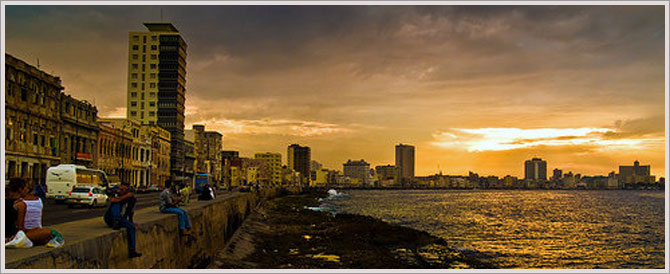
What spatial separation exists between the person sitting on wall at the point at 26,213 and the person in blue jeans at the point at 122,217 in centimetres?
229

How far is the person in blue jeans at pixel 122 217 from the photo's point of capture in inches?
465

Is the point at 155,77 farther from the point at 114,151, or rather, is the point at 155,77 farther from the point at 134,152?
the point at 114,151

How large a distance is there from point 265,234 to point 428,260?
36.5 ft

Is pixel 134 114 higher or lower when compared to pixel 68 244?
higher

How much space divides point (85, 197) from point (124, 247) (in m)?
23.9

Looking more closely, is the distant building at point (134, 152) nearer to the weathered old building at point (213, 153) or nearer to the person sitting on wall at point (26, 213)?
the weathered old building at point (213, 153)

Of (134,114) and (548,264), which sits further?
(134,114)

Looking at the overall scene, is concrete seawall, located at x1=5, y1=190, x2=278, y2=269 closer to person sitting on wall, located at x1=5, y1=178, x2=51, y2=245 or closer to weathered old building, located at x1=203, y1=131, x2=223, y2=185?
person sitting on wall, located at x1=5, y1=178, x2=51, y2=245

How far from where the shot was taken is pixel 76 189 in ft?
110

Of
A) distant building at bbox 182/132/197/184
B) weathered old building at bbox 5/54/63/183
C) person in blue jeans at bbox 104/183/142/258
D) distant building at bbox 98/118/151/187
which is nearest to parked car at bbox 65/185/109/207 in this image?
weathered old building at bbox 5/54/63/183

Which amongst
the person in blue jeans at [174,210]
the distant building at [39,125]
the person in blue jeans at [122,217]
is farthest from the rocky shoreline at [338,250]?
the distant building at [39,125]

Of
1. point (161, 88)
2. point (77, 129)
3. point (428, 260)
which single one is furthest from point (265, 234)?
point (161, 88)

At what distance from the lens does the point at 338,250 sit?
1067 inches

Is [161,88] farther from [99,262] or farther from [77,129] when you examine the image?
[99,262]
